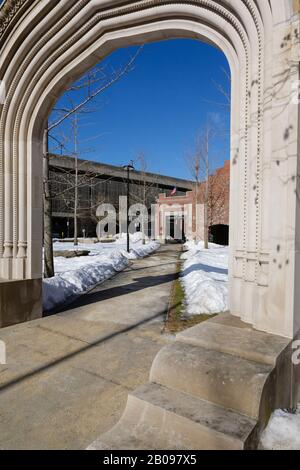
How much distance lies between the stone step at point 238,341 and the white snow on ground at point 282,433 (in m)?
0.49

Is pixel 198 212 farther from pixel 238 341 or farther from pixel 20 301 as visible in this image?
pixel 238 341

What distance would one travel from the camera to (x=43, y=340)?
4633 mm

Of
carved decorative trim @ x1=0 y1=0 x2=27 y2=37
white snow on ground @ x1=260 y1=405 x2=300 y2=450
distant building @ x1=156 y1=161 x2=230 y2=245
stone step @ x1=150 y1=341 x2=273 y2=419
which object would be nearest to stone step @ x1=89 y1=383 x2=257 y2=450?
stone step @ x1=150 y1=341 x2=273 y2=419

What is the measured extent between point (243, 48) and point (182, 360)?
3577mm

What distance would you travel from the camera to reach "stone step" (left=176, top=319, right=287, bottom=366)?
8.18 feet

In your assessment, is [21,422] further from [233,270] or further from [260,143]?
[260,143]

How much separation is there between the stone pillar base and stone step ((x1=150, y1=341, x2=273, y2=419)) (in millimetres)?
3708

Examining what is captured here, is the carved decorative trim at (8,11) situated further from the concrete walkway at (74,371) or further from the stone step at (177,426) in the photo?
the stone step at (177,426)

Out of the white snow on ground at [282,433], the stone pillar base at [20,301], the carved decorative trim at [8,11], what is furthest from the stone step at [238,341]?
the carved decorative trim at [8,11]

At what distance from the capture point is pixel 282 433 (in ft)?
7.39

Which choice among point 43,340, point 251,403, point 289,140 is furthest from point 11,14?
point 251,403

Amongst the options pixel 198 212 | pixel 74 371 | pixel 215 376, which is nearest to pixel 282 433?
pixel 215 376

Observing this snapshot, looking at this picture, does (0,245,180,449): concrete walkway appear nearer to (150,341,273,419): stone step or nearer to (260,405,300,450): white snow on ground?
(150,341,273,419): stone step

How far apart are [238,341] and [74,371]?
214 centimetres
